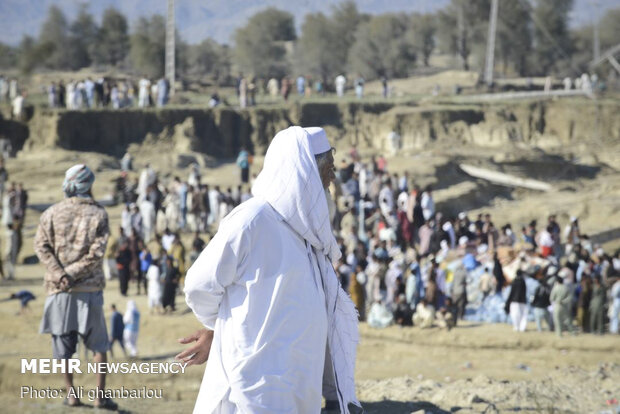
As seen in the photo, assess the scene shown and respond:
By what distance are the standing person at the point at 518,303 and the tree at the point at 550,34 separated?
4450 cm

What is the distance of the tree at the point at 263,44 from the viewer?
191 ft

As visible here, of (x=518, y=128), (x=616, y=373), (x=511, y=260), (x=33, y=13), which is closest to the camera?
(x=616, y=373)

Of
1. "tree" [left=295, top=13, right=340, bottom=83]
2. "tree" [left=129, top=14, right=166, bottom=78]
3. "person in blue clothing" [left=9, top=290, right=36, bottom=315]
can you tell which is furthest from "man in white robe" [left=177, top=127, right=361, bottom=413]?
"tree" [left=295, top=13, right=340, bottom=83]

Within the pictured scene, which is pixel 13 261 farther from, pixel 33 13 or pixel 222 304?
pixel 33 13

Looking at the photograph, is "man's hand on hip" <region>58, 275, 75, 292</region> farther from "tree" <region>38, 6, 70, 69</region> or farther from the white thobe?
"tree" <region>38, 6, 70, 69</region>

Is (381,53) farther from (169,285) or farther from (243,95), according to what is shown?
(169,285)

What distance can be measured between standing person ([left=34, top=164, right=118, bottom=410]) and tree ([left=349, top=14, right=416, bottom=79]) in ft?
161

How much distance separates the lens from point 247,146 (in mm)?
32844

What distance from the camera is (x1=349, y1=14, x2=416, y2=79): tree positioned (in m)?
53.7

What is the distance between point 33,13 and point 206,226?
113 meters

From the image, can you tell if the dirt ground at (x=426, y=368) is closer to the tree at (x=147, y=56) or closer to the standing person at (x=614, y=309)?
the standing person at (x=614, y=309)

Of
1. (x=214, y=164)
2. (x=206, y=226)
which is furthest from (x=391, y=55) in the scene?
(x=206, y=226)

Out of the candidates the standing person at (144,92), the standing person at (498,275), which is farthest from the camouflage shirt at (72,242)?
the standing person at (144,92)

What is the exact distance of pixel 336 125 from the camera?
34.4 metres
